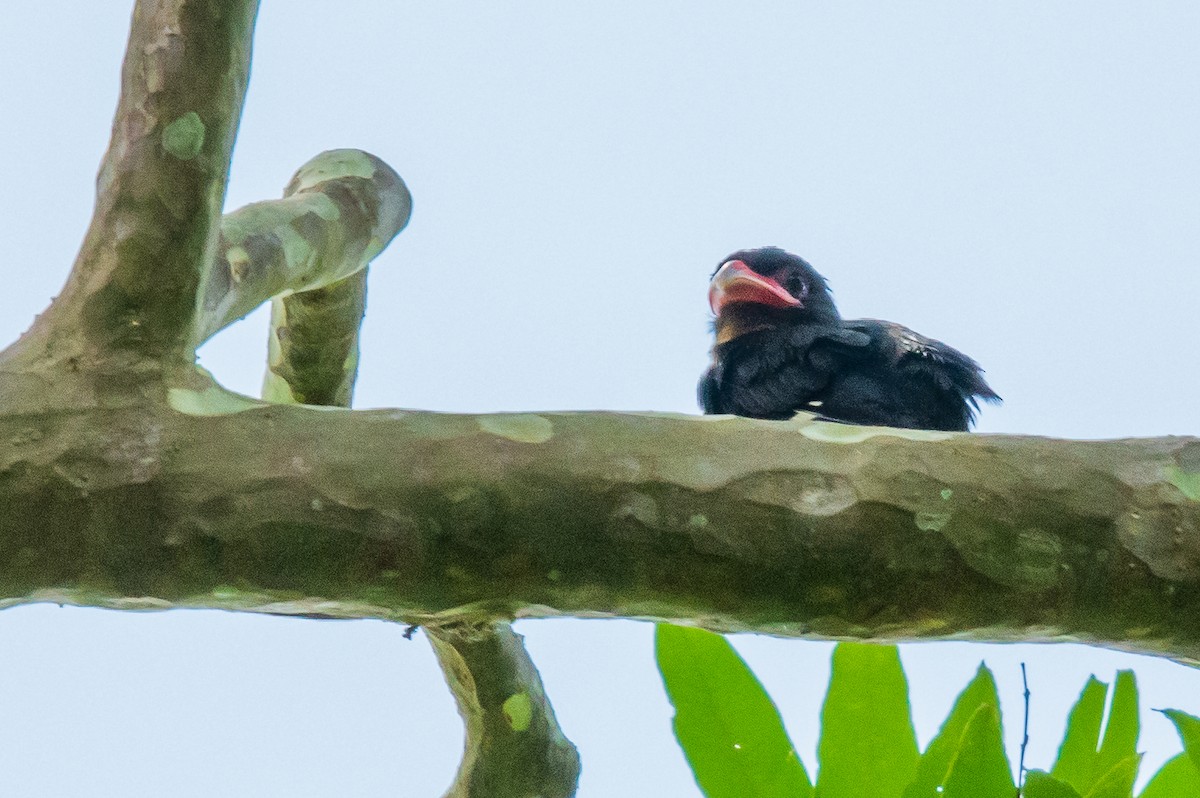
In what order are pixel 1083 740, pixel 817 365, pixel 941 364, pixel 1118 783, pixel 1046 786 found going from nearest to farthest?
1. pixel 1046 786
2. pixel 1118 783
3. pixel 1083 740
4. pixel 941 364
5. pixel 817 365

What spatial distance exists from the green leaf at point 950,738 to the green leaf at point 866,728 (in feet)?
0.19

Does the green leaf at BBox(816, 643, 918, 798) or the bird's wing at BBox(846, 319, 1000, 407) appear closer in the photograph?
the green leaf at BBox(816, 643, 918, 798)

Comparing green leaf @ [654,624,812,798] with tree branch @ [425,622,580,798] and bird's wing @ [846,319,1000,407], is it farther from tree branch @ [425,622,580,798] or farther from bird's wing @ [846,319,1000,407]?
bird's wing @ [846,319,1000,407]

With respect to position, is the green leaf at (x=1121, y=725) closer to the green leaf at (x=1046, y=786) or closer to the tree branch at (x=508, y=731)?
the green leaf at (x=1046, y=786)

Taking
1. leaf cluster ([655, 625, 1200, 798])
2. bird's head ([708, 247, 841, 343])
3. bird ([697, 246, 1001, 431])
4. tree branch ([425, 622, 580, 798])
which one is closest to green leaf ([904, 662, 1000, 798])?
leaf cluster ([655, 625, 1200, 798])

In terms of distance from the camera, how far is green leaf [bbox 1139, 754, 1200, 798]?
1685 millimetres

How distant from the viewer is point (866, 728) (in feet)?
5.37

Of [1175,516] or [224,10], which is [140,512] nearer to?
[224,10]

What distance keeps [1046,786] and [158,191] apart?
1.28m

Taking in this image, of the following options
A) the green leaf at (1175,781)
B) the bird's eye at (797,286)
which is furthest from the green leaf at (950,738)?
the bird's eye at (797,286)

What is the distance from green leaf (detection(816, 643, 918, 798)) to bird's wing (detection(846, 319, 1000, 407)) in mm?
2429

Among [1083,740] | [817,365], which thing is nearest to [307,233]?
[1083,740]

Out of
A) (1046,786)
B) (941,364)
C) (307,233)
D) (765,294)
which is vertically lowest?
(1046,786)

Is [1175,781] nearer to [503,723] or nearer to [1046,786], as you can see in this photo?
[1046,786]
